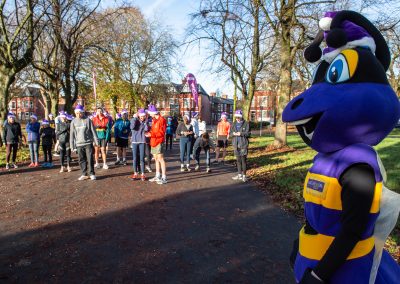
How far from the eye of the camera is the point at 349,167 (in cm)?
179

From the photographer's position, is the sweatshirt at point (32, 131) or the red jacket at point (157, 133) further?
the sweatshirt at point (32, 131)

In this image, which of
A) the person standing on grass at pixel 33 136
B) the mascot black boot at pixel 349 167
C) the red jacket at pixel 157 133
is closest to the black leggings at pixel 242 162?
the red jacket at pixel 157 133

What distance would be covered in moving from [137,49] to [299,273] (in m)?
35.0

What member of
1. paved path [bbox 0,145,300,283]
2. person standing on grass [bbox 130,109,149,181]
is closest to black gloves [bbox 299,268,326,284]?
paved path [bbox 0,145,300,283]

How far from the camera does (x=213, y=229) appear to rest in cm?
543

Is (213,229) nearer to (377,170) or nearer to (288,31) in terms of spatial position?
(377,170)

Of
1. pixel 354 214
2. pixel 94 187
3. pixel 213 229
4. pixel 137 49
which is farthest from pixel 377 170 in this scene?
pixel 137 49

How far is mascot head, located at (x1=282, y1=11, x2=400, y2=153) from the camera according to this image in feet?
5.93

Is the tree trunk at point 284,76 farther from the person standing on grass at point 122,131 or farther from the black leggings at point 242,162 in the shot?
the person standing on grass at point 122,131

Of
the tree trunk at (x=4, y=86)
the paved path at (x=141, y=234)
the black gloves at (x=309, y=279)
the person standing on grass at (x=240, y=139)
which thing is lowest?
the paved path at (x=141, y=234)

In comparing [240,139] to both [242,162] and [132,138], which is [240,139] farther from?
[132,138]

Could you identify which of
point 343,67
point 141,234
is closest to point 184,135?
point 141,234

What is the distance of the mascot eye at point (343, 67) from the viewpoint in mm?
1848

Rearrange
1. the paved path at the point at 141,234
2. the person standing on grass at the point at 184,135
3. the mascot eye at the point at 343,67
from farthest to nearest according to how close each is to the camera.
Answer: the person standing on grass at the point at 184,135, the paved path at the point at 141,234, the mascot eye at the point at 343,67
